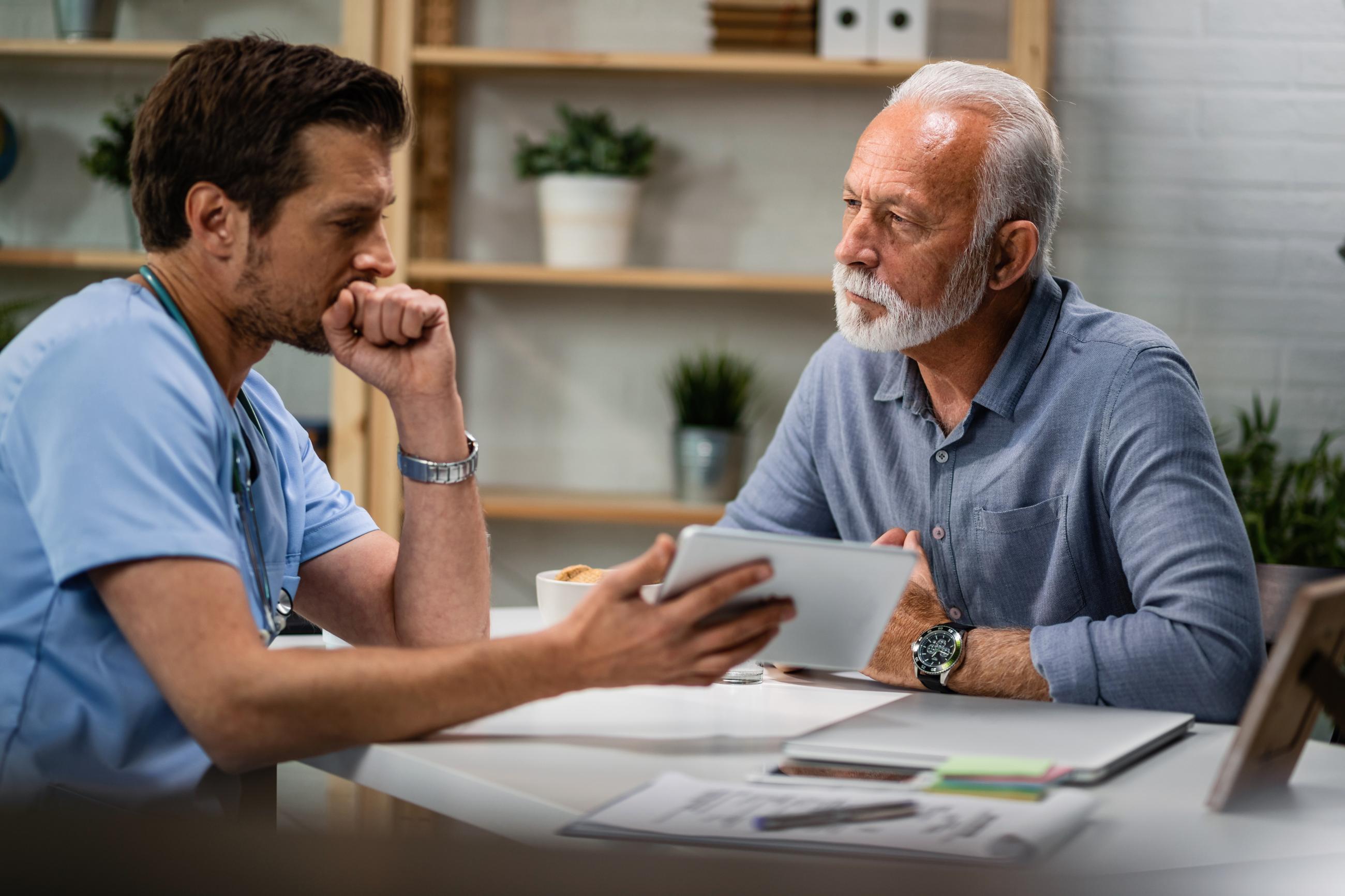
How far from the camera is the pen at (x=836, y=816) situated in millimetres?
815

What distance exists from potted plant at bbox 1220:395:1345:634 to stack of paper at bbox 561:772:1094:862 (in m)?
2.09

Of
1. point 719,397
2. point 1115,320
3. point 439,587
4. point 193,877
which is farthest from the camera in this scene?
point 719,397

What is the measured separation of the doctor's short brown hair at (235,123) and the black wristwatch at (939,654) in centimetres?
77

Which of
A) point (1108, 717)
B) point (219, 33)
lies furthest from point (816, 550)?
point (219, 33)

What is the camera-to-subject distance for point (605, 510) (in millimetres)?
3010

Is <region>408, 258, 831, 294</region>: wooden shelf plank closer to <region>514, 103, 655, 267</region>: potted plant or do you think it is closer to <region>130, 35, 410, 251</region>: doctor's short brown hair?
<region>514, 103, 655, 267</region>: potted plant

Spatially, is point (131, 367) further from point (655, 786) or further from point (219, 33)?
point (219, 33)

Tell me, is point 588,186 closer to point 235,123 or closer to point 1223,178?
point 1223,178

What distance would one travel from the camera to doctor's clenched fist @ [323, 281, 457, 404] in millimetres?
1341

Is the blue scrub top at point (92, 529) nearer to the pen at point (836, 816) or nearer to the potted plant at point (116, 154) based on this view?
the pen at point (836, 816)

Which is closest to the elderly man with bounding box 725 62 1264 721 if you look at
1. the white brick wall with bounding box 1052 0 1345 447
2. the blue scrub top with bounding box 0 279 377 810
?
the blue scrub top with bounding box 0 279 377 810

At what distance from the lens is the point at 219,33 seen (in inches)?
130

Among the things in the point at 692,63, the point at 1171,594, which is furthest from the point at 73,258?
the point at 1171,594

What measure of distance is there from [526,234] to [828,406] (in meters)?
1.68
